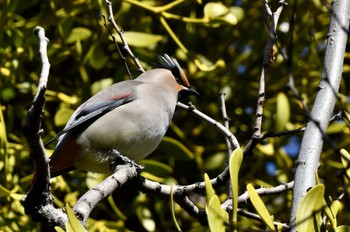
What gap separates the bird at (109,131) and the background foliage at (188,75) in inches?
4.6

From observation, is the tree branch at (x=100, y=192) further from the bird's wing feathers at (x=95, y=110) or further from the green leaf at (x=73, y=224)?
the bird's wing feathers at (x=95, y=110)

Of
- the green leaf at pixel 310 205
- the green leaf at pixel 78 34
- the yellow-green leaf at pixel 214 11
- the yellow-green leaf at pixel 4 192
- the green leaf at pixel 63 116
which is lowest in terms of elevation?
the yellow-green leaf at pixel 4 192

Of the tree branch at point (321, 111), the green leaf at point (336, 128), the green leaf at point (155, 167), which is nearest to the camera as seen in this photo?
the tree branch at point (321, 111)

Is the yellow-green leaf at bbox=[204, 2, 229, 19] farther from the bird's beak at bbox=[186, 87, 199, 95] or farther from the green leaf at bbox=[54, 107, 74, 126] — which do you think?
the green leaf at bbox=[54, 107, 74, 126]

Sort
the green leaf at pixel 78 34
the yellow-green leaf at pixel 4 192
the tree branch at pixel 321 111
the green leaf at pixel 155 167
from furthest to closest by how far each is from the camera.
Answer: the green leaf at pixel 78 34 < the green leaf at pixel 155 167 < the yellow-green leaf at pixel 4 192 < the tree branch at pixel 321 111

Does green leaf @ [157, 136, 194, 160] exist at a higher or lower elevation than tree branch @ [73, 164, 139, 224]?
lower

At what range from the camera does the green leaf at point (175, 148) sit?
2.13 meters

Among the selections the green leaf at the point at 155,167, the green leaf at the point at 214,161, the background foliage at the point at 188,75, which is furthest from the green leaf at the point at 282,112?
the green leaf at the point at 155,167

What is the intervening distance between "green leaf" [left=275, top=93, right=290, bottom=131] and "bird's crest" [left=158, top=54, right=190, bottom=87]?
0.30m

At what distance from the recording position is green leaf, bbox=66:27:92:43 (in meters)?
2.21

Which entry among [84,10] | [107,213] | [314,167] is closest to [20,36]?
[84,10]

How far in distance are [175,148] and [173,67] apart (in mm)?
311

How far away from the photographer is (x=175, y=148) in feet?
7.04

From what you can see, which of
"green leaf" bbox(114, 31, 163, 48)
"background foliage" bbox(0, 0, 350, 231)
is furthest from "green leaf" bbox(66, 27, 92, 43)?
"green leaf" bbox(114, 31, 163, 48)
